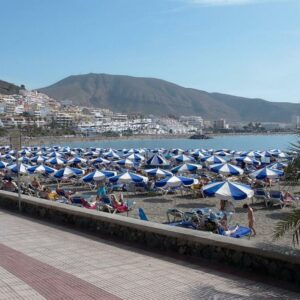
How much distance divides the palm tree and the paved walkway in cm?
66

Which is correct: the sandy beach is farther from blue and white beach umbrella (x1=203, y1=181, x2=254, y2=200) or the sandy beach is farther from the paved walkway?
the paved walkway

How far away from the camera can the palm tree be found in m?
Result: 5.24

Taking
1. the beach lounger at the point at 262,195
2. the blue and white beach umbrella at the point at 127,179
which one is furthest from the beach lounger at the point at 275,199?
the blue and white beach umbrella at the point at 127,179

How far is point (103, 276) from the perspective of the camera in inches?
235

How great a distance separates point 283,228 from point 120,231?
3.66 meters

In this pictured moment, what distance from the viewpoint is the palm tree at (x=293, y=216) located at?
524 centimetres

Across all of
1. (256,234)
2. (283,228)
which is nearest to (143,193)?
(256,234)

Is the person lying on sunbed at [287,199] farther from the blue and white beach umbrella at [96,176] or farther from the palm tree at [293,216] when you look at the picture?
the palm tree at [293,216]

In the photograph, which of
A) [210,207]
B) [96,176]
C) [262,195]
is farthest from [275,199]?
[96,176]

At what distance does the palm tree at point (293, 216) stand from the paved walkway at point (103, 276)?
662mm

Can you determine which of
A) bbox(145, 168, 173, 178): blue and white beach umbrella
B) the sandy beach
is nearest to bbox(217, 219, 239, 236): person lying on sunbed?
the sandy beach

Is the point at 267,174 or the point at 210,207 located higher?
the point at 267,174

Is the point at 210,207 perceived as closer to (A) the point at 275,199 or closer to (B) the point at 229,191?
(A) the point at 275,199

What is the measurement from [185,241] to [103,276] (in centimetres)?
153
